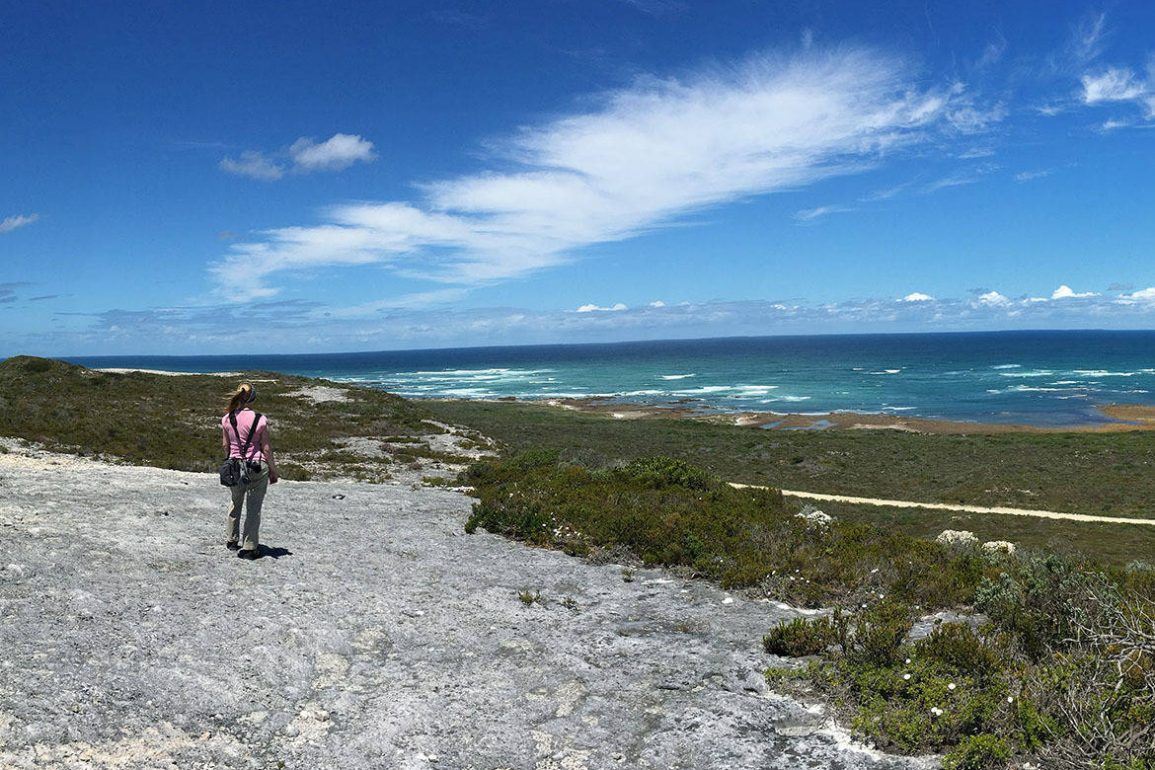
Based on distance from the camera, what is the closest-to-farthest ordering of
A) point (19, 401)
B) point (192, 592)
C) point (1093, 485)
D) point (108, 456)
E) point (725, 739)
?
1. point (725, 739)
2. point (192, 592)
3. point (108, 456)
4. point (19, 401)
5. point (1093, 485)

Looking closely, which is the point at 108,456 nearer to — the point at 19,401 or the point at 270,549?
the point at 19,401

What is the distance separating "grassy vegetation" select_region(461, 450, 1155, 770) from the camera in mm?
5539

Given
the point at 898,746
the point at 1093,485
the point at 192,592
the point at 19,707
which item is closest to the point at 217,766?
the point at 19,707

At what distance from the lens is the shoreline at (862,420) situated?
68.3m

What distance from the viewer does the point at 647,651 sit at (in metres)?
7.95

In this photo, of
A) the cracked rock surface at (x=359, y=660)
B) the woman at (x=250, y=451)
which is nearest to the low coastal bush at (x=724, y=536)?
the cracked rock surface at (x=359, y=660)

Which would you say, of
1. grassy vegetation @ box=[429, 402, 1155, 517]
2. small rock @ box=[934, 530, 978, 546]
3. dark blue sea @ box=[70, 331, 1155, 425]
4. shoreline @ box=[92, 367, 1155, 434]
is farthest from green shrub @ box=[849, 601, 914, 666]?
dark blue sea @ box=[70, 331, 1155, 425]

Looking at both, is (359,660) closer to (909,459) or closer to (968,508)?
(968,508)

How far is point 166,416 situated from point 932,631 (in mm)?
34624

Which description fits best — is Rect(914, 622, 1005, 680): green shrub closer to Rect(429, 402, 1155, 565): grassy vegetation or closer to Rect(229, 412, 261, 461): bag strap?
Rect(229, 412, 261, 461): bag strap

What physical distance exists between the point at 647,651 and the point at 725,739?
1913 mm

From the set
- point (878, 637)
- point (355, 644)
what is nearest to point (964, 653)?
point (878, 637)

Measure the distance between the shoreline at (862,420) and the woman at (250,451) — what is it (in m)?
61.8

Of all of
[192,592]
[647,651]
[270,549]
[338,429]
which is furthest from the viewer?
[338,429]
